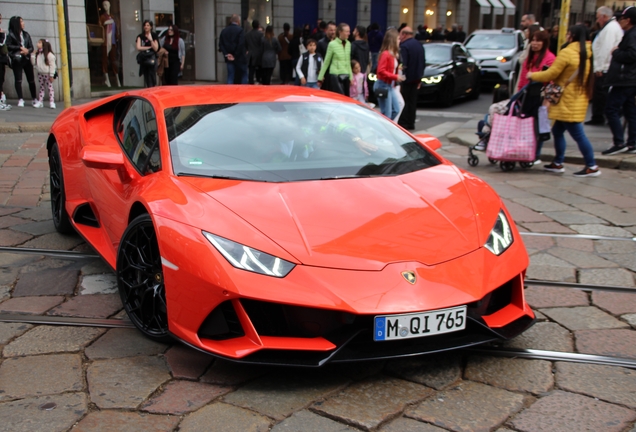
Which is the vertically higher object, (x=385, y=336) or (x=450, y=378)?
(x=385, y=336)

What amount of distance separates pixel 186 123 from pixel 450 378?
1.92 m

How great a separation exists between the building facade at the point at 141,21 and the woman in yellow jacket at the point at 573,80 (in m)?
10.5

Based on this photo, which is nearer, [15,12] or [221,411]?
[221,411]

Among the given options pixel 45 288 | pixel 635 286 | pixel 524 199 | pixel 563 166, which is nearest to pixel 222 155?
pixel 45 288

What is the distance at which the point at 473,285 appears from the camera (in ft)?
9.25

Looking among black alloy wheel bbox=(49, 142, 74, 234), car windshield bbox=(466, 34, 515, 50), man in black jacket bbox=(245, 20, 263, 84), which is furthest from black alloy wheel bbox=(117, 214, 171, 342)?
car windshield bbox=(466, 34, 515, 50)

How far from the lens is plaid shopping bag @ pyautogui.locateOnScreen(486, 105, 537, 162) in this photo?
763 centimetres

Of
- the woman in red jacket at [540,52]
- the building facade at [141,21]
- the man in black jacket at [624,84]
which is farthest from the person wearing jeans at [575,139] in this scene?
the building facade at [141,21]

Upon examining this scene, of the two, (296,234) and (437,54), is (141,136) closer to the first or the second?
(296,234)

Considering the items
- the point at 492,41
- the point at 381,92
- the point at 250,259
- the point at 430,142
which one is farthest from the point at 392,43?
the point at 492,41

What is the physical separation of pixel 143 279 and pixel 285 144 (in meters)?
1.03

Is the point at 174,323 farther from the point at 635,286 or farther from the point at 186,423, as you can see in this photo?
the point at 635,286

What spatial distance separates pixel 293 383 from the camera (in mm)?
2848

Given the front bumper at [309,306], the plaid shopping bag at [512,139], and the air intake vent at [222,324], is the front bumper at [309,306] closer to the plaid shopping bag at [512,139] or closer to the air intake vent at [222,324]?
the air intake vent at [222,324]
